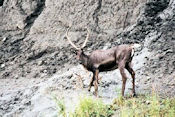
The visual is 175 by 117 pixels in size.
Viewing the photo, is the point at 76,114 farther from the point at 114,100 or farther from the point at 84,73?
the point at 84,73

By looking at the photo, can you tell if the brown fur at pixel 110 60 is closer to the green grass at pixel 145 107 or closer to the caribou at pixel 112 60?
the caribou at pixel 112 60

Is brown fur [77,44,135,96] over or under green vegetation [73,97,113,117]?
over

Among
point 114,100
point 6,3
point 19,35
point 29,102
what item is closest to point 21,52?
point 19,35

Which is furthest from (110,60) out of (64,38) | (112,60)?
(64,38)

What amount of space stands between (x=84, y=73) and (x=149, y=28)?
2654 millimetres

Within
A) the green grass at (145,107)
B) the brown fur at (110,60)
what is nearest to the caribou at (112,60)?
the brown fur at (110,60)

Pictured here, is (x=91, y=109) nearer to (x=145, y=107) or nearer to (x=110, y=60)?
(x=145, y=107)

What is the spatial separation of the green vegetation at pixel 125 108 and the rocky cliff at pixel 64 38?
5.93ft

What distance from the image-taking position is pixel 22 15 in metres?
15.1

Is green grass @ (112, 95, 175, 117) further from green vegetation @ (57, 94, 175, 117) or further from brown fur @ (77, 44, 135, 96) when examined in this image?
brown fur @ (77, 44, 135, 96)

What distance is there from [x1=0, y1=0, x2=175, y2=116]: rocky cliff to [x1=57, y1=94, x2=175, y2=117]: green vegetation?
71.1 inches

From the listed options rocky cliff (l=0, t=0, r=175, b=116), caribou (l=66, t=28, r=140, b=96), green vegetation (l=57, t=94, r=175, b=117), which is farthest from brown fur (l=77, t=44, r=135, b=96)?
rocky cliff (l=0, t=0, r=175, b=116)

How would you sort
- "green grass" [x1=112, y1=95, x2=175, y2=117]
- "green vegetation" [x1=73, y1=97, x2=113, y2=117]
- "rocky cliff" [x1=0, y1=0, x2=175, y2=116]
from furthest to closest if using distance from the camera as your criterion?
"rocky cliff" [x1=0, y1=0, x2=175, y2=116], "green vegetation" [x1=73, y1=97, x2=113, y2=117], "green grass" [x1=112, y1=95, x2=175, y2=117]

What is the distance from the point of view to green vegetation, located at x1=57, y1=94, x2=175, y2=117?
8.52 metres
